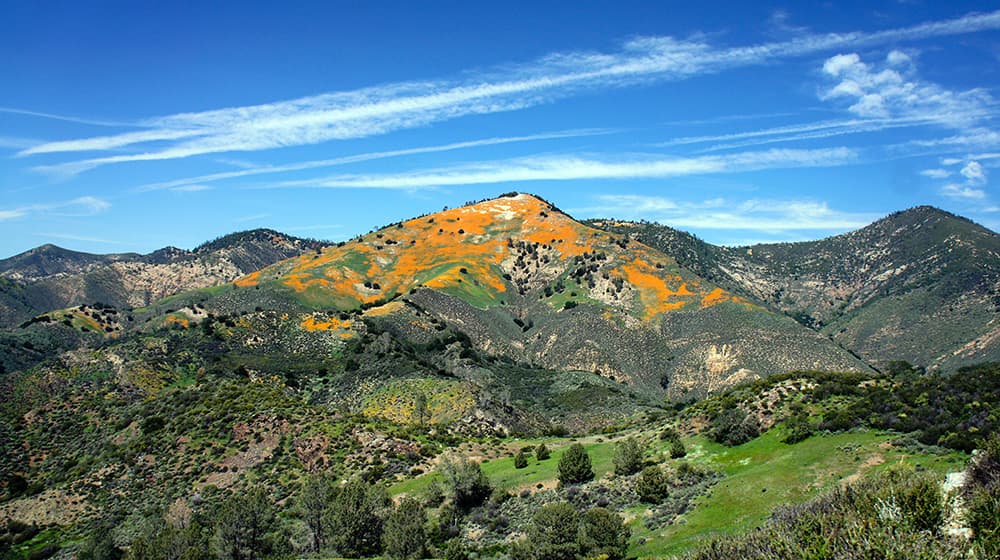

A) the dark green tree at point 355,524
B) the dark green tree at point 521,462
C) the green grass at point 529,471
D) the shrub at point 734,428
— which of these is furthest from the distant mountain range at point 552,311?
the shrub at point 734,428

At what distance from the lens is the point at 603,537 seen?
982 inches

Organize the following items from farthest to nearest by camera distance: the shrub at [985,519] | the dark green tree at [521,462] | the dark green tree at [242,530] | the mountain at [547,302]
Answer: the mountain at [547,302], the dark green tree at [521,462], the dark green tree at [242,530], the shrub at [985,519]

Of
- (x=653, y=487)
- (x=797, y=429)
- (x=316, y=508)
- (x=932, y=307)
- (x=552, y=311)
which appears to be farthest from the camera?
(x=932, y=307)

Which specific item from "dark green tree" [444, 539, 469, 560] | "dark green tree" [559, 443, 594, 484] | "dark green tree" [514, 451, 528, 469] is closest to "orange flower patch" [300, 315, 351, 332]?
"dark green tree" [514, 451, 528, 469]

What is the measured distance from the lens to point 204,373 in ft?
238

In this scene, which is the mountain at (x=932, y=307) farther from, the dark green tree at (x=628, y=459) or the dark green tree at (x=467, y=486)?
the dark green tree at (x=467, y=486)

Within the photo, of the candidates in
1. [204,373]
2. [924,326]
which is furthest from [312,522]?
[924,326]

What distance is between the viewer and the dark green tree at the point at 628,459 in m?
34.8

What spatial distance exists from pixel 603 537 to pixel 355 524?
49.1 feet

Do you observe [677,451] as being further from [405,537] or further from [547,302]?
[547,302]

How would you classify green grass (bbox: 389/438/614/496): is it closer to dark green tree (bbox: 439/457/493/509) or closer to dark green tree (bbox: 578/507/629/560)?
dark green tree (bbox: 439/457/493/509)

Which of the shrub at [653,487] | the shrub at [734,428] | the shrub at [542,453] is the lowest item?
the shrub at [542,453]

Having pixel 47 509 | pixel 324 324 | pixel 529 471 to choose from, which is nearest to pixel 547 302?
pixel 324 324

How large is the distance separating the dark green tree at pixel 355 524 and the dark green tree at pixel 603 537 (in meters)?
13.6
